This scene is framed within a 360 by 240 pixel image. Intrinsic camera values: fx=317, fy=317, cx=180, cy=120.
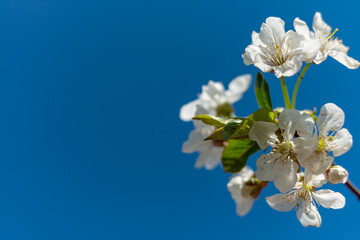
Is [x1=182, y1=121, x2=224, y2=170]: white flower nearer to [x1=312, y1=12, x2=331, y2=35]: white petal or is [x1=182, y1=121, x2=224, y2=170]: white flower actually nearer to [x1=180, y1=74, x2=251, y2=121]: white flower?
[x1=180, y1=74, x2=251, y2=121]: white flower

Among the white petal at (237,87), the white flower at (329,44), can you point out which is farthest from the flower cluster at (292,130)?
the white petal at (237,87)

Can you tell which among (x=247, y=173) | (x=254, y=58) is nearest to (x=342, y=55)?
(x=254, y=58)

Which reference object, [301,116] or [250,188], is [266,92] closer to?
[301,116]

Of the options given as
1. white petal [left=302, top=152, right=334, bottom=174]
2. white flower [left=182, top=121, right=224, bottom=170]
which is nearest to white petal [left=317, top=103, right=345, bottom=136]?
white petal [left=302, top=152, right=334, bottom=174]

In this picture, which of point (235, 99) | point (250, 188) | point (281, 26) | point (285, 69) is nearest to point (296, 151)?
point (285, 69)

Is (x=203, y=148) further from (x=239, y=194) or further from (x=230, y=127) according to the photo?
(x=230, y=127)

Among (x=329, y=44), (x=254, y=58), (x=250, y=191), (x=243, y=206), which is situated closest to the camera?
(x=254, y=58)

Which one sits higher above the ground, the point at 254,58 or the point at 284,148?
the point at 254,58
